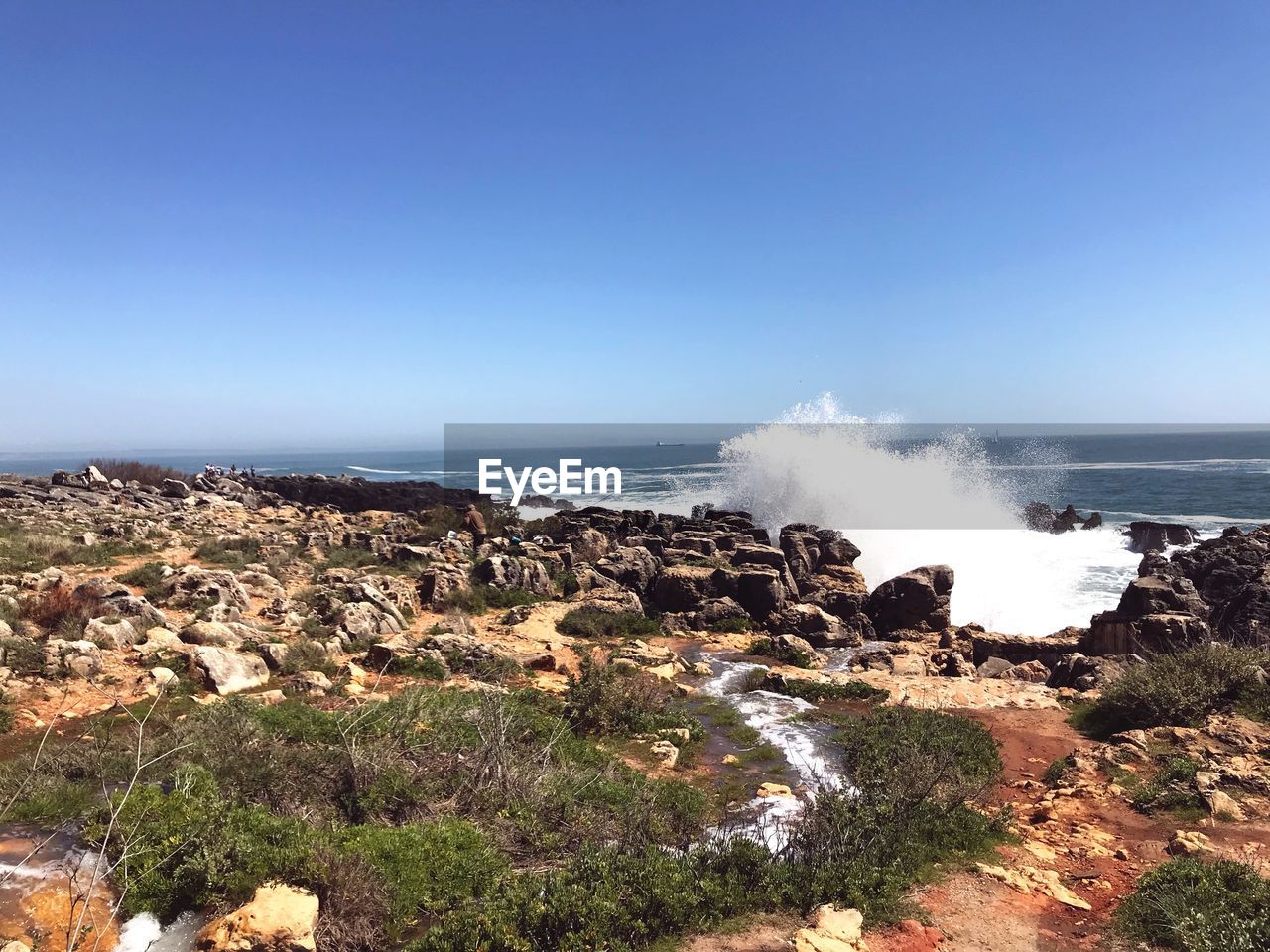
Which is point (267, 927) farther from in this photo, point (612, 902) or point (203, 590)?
point (203, 590)

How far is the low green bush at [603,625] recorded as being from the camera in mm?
18578

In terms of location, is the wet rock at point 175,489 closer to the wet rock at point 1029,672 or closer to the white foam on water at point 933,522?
the white foam on water at point 933,522

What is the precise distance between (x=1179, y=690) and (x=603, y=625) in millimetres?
12409

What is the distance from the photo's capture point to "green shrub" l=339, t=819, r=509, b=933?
5.69 metres

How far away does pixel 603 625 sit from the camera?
1894cm

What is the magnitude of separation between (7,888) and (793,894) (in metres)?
6.11

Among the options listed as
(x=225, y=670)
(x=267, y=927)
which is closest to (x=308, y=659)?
(x=225, y=670)

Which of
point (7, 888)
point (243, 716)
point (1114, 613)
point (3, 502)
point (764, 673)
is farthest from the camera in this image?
point (3, 502)

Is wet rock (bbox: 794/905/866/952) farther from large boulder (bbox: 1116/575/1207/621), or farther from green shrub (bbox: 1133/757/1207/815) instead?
large boulder (bbox: 1116/575/1207/621)

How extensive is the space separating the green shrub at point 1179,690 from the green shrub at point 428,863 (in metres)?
10.6

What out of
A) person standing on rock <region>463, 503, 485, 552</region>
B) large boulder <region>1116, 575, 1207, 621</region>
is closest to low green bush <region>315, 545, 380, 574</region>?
person standing on rock <region>463, 503, 485, 552</region>

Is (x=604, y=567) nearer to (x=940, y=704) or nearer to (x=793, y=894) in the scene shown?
(x=940, y=704)

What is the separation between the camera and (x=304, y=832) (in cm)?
587

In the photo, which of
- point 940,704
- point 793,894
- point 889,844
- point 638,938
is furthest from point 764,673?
point 638,938
